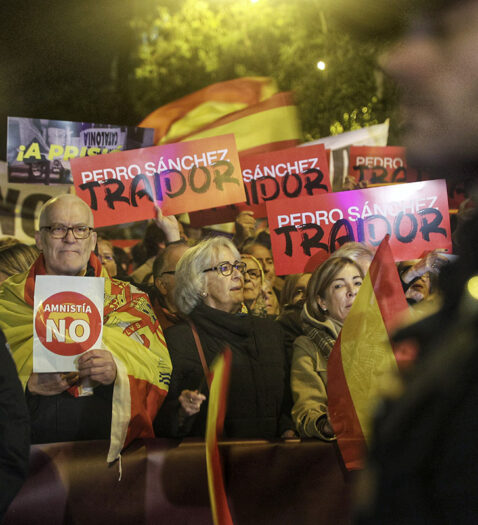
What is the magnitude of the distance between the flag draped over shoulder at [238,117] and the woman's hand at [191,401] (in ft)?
9.02

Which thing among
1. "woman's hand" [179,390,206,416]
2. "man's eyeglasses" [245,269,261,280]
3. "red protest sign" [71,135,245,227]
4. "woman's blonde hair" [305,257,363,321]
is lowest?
"woman's hand" [179,390,206,416]

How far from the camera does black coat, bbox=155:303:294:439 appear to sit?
12.1 ft

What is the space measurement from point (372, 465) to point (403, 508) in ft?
0.21

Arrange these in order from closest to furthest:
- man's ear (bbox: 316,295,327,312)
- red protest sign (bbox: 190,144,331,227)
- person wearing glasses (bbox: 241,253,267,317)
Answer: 1. man's ear (bbox: 316,295,327,312)
2. person wearing glasses (bbox: 241,253,267,317)
3. red protest sign (bbox: 190,144,331,227)

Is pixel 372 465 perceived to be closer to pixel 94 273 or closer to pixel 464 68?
pixel 464 68

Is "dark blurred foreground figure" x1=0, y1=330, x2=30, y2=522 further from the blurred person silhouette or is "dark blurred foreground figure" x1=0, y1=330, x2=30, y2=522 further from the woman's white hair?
the blurred person silhouette

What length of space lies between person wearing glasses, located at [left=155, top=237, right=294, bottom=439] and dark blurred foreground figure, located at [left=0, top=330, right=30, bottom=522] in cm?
140

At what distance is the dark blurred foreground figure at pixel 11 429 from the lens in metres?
2.23

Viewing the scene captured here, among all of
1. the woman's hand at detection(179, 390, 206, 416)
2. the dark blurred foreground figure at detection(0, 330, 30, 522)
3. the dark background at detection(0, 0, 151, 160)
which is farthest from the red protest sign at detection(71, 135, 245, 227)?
the dark background at detection(0, 0, 151, 160)

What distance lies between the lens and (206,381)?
375cm

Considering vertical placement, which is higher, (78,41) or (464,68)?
(78,41)

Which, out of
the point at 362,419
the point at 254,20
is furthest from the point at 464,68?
the point at 254,20

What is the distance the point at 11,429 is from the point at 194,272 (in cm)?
197

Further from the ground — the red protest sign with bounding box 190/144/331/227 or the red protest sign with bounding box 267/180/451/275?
the red protest sign with bounding box 190/144/331/227
